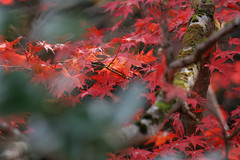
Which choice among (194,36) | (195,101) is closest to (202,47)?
(194,36)

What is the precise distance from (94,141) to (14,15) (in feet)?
1.82

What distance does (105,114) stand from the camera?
1.81 ft

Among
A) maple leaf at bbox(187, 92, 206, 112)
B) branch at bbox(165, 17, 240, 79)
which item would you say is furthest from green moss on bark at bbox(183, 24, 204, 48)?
branch at bbox(165, 17, 240, 79)

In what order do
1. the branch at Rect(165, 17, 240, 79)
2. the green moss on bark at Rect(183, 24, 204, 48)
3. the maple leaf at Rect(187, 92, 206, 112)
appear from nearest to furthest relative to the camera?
the branch at Rect(165, 17, 240, 79)
the green moss on bark at Rect(183, 24, 204, 48)
the maple leaf at Rect(187, 92, 206, 112)

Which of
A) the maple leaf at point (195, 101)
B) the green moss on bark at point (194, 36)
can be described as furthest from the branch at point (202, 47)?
the maple leaf at point (195, 101)

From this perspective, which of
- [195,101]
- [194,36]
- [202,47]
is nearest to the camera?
[202,47]

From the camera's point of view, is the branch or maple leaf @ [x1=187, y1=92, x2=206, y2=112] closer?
the branch

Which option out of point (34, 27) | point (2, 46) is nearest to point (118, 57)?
point (2, 46)

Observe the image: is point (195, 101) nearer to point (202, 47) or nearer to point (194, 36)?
point (194, 36)

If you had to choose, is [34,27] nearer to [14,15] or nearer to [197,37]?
[14,15]

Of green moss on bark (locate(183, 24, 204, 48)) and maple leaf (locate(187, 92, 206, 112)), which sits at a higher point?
green moss on bark (locate(183, 24, 204, 48))

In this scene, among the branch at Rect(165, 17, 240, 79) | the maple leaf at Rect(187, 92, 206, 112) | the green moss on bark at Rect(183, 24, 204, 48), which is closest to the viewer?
the branch at Rect(165, 17, 240, 79)

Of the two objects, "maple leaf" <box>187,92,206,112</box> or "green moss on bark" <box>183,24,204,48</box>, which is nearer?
"green moss on bark" <box>183,24,204,48</box>

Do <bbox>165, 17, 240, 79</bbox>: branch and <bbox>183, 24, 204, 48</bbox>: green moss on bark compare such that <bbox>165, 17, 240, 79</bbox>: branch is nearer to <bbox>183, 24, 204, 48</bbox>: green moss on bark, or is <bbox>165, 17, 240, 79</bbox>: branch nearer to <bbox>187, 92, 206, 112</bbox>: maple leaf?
<bbox>183, 24, 204, 48</bbox>: green moss on bark
